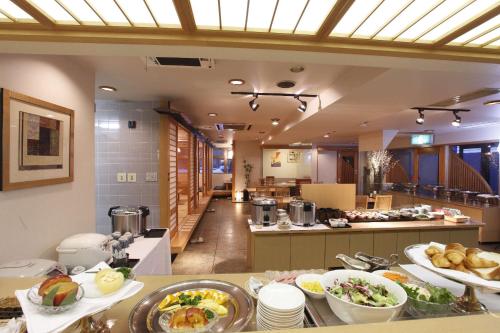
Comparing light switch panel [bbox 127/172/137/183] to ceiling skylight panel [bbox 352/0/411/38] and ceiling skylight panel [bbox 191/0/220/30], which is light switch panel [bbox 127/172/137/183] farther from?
ceiling skylight panel [bbox 352/0/411/38]

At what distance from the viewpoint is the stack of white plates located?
0.75 m

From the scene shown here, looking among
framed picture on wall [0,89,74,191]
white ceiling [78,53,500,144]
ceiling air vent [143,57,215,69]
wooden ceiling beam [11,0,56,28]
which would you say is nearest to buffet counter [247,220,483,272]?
white ceiling [78,53,500,144]

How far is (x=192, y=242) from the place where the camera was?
15.0 feet

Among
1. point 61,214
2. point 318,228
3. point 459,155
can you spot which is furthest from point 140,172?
point 459,155

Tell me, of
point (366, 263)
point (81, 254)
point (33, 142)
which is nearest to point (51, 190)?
point (33, 142)

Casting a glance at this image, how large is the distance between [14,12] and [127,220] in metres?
1.79

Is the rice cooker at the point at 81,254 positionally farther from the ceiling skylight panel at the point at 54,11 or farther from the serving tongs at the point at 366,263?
the serving tongs at the point at 366,263

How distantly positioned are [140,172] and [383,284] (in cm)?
337

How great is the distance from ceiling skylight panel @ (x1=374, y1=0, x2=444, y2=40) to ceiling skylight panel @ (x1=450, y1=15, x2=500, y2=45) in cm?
26

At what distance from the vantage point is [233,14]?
0.92m

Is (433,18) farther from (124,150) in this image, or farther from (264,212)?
(124,150)

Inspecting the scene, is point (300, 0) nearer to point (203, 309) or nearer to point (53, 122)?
point (203, 309)

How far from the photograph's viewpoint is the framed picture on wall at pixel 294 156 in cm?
1033

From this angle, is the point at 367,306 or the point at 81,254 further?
the point at 81,254
